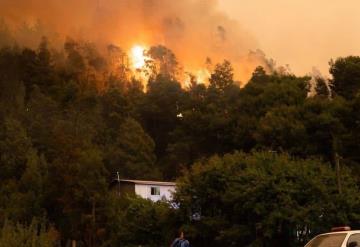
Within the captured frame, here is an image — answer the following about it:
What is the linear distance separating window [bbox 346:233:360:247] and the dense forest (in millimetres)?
13645

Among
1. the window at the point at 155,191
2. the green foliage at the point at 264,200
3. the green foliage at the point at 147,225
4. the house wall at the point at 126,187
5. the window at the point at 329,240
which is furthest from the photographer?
the window at the point at 155,191

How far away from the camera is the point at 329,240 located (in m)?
17.0

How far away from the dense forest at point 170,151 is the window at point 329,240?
12525mm

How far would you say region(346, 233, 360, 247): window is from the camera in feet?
52.6

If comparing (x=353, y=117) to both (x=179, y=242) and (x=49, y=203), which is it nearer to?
(x=49, y=203)

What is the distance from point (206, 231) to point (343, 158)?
2297 cm

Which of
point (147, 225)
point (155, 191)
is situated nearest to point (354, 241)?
point (147, 225)

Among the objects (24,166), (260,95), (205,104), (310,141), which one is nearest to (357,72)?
(260,95)

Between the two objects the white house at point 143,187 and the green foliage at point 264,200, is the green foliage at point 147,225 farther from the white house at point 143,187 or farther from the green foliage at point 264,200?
the white house at point 143,187

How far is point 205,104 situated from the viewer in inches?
3637

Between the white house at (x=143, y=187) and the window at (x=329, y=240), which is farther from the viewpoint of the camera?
the white house at (x=143, y=187)

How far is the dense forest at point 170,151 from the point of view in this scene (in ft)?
115

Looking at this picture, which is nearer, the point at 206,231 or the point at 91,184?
the point at 206,231

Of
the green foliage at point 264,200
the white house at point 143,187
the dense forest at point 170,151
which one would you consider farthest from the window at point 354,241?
the white house at point 143,187
